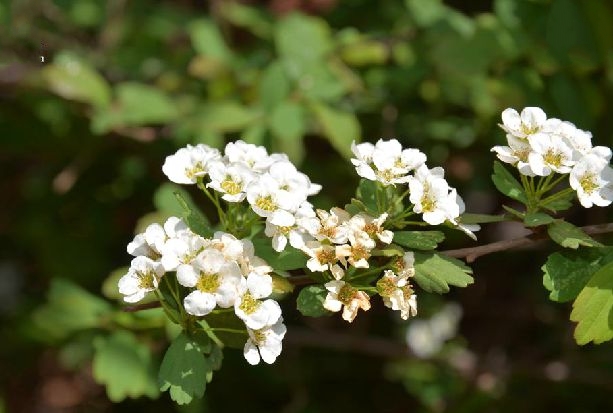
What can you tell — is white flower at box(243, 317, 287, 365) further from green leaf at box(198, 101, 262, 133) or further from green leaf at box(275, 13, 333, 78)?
green leaf at box(275, 13, 333, 78)

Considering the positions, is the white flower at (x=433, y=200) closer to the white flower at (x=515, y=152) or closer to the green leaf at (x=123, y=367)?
the white flower at (x=515, y=152)

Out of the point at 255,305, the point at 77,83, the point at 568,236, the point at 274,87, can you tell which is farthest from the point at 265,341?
the point at 77,83

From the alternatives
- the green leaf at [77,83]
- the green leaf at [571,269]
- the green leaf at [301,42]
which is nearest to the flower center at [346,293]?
the green leaf at [571,269]

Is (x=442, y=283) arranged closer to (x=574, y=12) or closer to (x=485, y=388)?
(x=574, y=12)

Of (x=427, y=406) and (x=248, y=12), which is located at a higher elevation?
(x=248, y=12)

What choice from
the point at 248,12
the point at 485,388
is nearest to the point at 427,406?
the point at 485,388

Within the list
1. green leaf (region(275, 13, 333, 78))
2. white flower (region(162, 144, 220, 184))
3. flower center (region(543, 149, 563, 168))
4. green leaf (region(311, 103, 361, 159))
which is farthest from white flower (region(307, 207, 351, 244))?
green leaf (region(275, 13, 333, 78))
